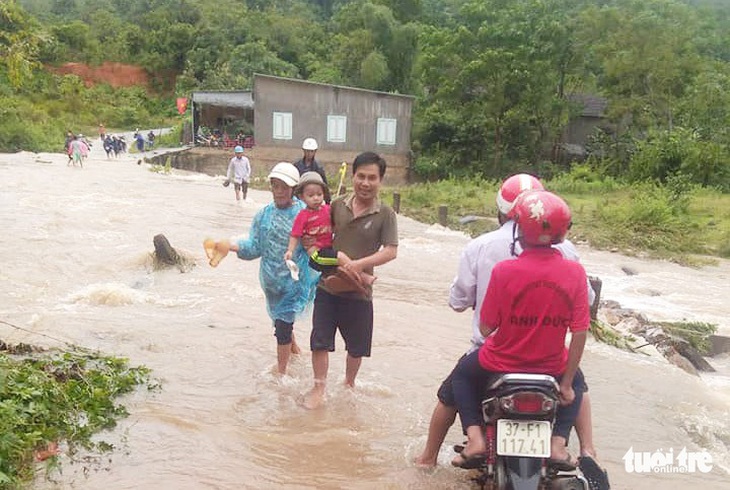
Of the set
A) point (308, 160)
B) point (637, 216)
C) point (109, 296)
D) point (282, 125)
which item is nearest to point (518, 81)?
point (282, 125)

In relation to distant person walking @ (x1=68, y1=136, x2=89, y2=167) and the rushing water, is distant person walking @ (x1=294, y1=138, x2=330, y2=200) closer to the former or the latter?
the rushing water

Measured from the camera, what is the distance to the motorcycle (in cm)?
317

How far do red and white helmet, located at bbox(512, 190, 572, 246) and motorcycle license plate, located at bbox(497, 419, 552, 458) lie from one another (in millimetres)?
841

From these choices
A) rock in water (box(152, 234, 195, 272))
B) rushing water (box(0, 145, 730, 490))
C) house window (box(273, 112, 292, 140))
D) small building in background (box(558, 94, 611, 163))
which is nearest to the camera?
rushing water (box(0, 145, 730, 490))

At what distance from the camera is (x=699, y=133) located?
2608 cm

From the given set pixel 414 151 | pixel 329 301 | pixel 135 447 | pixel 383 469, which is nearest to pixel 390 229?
pixel 329 301

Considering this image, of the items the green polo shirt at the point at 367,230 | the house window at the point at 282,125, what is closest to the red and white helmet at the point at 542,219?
the green polo shirt at the point at 367,230

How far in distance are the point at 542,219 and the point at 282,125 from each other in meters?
28.4

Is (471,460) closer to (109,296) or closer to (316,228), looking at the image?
(316,228)

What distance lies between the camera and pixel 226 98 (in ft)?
105

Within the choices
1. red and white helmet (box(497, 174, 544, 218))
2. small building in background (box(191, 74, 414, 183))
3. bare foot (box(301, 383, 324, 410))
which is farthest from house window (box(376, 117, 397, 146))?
red and white helmet (box(497, 174, 544, 218))

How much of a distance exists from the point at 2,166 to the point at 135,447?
78.3 ft

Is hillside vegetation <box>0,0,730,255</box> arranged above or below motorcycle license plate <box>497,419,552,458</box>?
above

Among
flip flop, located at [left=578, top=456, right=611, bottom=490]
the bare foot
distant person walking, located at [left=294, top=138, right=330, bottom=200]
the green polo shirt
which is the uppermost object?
distant person walking, located at [left=294, top=138, right=330, bottom=200]
